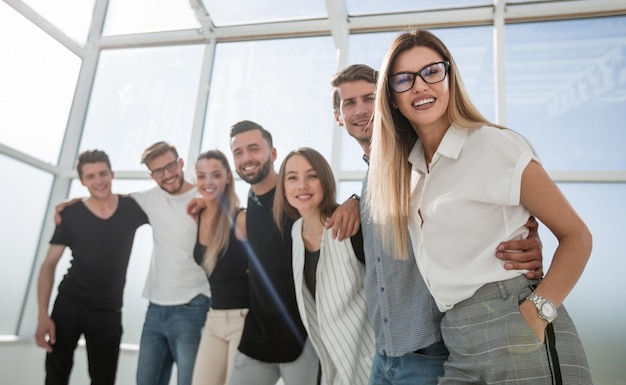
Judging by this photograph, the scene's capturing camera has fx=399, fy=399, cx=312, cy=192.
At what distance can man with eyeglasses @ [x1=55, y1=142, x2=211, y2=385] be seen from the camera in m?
2.22

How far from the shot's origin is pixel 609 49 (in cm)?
298

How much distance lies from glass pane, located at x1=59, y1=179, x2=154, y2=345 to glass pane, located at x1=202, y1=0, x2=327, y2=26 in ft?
5.55

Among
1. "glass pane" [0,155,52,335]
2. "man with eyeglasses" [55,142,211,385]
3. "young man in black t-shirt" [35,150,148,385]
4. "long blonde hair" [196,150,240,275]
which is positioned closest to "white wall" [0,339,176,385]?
"glass pane" [0,155,52,335]

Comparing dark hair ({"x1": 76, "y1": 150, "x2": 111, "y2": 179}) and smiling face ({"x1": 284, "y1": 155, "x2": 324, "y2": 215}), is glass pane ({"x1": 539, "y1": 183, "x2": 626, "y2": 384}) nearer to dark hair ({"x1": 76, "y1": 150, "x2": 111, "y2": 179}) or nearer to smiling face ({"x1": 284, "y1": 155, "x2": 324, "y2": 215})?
smiling face ({"x1": 284, "y1": 155, "x2": 324, "y2": 215})

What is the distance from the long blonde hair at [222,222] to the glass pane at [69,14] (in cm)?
254

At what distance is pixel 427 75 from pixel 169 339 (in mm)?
1990

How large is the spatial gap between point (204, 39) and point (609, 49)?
341 cm

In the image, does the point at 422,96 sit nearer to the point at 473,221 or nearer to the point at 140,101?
the point at 473,221

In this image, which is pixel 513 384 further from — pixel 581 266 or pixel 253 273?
pixel 253 273

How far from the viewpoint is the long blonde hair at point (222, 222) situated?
6.91 feet

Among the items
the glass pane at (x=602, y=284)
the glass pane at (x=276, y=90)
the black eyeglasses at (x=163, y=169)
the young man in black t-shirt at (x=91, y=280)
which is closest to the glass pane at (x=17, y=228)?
the young man in black t-shirt at (x=91, y=280)

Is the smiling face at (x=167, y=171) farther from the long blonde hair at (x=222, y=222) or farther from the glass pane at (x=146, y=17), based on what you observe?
the glass pane at (x=146, y=17)

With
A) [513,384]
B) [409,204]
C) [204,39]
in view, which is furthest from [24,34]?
[513,384]

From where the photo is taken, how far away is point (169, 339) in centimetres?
226
